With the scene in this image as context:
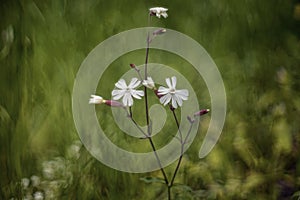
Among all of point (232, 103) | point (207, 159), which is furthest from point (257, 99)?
point (207, 159)

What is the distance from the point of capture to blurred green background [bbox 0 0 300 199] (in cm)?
127

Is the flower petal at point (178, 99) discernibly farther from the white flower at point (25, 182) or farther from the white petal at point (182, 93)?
the white flower at point (25, 182)

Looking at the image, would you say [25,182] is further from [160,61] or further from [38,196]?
[160,61]

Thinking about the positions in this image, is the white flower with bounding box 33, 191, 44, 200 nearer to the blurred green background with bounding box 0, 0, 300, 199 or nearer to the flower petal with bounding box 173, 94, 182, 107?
the blurred green background with bounding box 0, 0, 300, 199

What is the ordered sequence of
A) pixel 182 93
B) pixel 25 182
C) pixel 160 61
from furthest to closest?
pixel 160 61, pixel 25 182, pixel 182 93

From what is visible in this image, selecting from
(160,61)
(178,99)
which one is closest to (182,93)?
(178,99)

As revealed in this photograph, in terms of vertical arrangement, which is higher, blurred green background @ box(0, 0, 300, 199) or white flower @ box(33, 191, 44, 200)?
blurred green background @ box(0, 0, 300, 199)

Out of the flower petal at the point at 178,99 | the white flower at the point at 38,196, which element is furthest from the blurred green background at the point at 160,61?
the flower petal at the point at 178,99

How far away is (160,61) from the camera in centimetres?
168

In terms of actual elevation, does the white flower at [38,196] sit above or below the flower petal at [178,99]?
below

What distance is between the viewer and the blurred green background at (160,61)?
1.27 m

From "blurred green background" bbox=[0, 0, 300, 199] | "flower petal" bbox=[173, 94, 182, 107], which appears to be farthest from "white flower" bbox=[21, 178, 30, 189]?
"flower petal" bbox=[173, 94, 182, 107]

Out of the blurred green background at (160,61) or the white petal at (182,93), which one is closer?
the white petal at (182,93)

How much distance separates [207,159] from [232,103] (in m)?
0.23
